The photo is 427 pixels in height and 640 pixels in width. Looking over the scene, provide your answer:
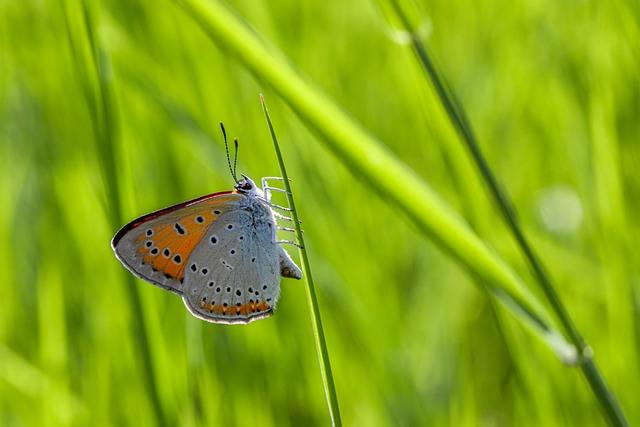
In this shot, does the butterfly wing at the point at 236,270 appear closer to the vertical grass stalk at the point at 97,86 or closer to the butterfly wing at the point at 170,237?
the butterfly wing at the point at 170,237

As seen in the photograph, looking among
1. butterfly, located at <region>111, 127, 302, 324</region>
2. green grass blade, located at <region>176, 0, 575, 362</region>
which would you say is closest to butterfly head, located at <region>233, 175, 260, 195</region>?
butterfly, located at <region>111, 127, 302, 324</region>

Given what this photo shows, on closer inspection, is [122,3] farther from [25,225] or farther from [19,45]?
[25,225]

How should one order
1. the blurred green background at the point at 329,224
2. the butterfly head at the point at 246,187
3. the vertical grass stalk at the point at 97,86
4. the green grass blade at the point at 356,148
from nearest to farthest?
the green grass blade at the point at 356,148 → the vertical grass stalk at the point at 97,86 → the blurred green background at the point at 329,224 → the butterfly head at the point at 246,187

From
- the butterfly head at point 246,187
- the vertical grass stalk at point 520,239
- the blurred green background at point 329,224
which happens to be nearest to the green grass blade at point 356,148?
the vertical grass stalk at point 520,239

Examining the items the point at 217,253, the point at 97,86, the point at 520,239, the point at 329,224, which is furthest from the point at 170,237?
→ the point at 520,239

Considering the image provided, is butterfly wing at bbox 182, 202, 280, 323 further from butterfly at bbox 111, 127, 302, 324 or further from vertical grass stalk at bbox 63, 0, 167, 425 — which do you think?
vertical grass stalk at bbox 63, 0, 167, 425

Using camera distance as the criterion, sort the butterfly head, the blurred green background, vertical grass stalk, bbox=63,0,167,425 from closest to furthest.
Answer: vertical grass stalk, bbox=63,0,167,425
the blurred green background
the butterfly head

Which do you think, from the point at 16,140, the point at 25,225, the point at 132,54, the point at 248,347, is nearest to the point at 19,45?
the point at 16,140
